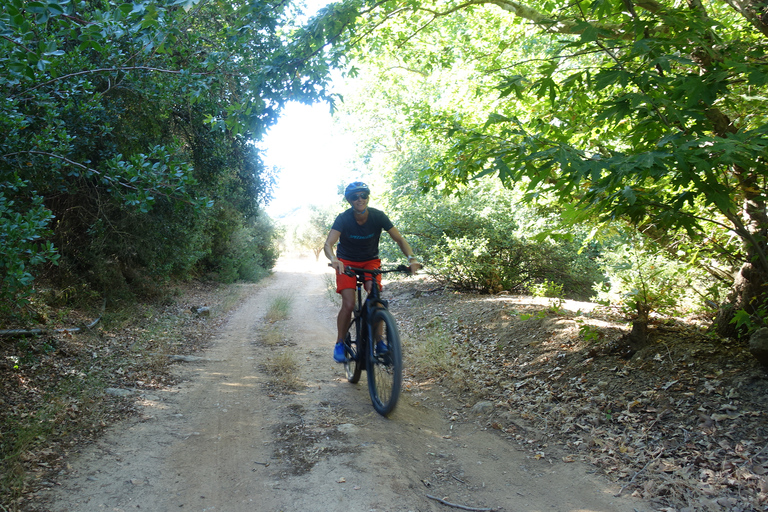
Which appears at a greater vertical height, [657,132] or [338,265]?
[657,132]

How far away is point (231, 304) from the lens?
528 inches

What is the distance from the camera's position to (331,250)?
5.16m

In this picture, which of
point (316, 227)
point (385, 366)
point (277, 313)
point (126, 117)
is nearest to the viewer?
point (385, 366)

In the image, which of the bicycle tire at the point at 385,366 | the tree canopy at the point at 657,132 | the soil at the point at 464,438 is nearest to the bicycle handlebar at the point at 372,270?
the bicycle tire at the point at 385,366

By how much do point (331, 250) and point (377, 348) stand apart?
3.83 feet

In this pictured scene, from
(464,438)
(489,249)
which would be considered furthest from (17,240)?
(489,249)


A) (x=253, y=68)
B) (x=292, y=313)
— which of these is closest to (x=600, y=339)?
(x=253, y=68)

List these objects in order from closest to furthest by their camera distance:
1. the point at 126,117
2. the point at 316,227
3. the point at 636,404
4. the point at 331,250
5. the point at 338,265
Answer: the point at 636,404, the point at 338,265, the point at 331,250, the point at 126,117, the point at 316,227

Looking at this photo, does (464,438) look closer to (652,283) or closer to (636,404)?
(636,404)

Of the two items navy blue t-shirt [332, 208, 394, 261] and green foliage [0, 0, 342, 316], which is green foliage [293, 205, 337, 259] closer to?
green foliage [0, 0, 342, 316]

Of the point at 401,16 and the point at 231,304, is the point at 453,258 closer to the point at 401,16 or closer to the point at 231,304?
the point at 401,16

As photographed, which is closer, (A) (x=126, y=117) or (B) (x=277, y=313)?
(A) (x=126, y=117)

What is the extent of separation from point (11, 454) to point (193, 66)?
5174 millimetres

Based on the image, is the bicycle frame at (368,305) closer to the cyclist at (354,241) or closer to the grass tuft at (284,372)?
the cyclist at (354,241)
